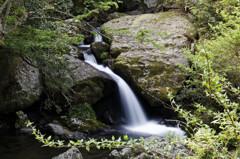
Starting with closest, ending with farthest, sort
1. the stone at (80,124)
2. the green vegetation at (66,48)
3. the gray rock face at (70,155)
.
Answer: the gray rock face at (70,155)
the green vegetation at (66,48)
the stone at (80,124)

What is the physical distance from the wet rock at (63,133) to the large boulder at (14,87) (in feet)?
4.72

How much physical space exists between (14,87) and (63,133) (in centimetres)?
260

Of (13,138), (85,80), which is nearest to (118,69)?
(85,80)

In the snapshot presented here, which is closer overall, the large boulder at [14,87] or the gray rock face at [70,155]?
the gray rock face at [70,155]

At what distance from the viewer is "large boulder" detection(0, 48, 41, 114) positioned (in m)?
6.75

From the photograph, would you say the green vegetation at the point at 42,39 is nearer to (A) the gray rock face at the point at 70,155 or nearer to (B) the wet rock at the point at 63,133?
(B) the wet rock at the point at 63,133

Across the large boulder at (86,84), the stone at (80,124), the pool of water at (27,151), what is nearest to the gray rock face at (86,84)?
the large boulder at (86,84)

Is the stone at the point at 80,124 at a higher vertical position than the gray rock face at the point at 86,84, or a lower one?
lower

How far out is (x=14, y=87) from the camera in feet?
22.2

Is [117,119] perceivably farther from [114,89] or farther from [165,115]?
[165,115]

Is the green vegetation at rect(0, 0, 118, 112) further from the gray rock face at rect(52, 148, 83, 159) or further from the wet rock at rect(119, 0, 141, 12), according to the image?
the wet rock at rect(119, 0, 141, 12)

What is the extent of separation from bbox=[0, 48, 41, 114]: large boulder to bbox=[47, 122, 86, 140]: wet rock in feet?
4.72

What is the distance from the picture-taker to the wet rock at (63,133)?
6.21 m

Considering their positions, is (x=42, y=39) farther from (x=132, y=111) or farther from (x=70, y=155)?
(x=132, y=111)
